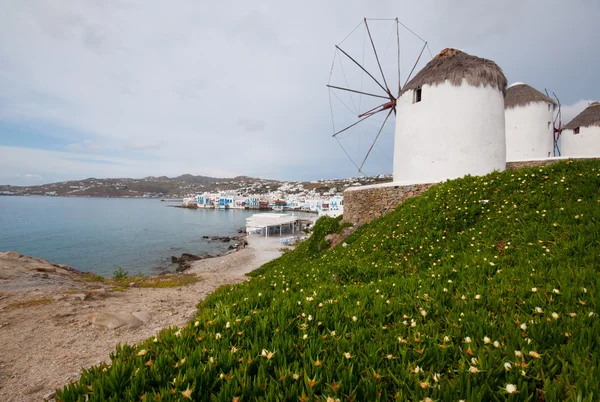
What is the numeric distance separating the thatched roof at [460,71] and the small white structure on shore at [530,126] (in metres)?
12.2

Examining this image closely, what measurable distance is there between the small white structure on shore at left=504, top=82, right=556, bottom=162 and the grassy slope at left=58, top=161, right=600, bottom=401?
2408 centimetres

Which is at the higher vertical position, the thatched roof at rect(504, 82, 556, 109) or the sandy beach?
the thatched roof at rect(504, 82, 556, 109)

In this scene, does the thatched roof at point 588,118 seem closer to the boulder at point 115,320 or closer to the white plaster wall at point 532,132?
the white plaster wall at point 532,132

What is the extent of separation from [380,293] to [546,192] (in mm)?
7046

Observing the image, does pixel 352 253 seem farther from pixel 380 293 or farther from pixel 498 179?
pixel 498 179

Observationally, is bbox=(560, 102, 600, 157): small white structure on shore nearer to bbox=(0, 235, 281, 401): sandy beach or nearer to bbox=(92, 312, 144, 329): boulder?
bbox=(0, 235, 281, 401): sandy beach

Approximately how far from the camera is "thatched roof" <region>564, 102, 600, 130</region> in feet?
90.3

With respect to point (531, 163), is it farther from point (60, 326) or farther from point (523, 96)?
point (60, 326)

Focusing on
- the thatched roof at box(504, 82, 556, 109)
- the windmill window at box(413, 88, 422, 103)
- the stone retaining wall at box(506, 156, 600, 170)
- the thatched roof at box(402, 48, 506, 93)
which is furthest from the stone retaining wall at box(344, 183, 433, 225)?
the thatched roof at box(504, 82, 556, 109)

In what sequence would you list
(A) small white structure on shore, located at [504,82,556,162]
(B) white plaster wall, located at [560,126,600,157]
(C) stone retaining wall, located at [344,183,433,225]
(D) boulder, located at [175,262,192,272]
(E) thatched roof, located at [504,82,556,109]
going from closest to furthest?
(C) stone retaining wall, located at [344,183,433,225] → (A) small white structure on shore, located at [504,82,556,162] → (E) thatched roof, located at [504,82,556,109] → (B) white plaster wall, located at [560,126,600,157] → (D) boulder, located at [175,262,192,272]

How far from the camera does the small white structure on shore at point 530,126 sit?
2456 centimetres

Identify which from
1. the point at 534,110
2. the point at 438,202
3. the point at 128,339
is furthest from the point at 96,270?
the point at 534,110

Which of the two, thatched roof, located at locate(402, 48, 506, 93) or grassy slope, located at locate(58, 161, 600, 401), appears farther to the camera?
thatched roof, located at locate(402, 48, 506, 93)

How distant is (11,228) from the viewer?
6034 centimetres
